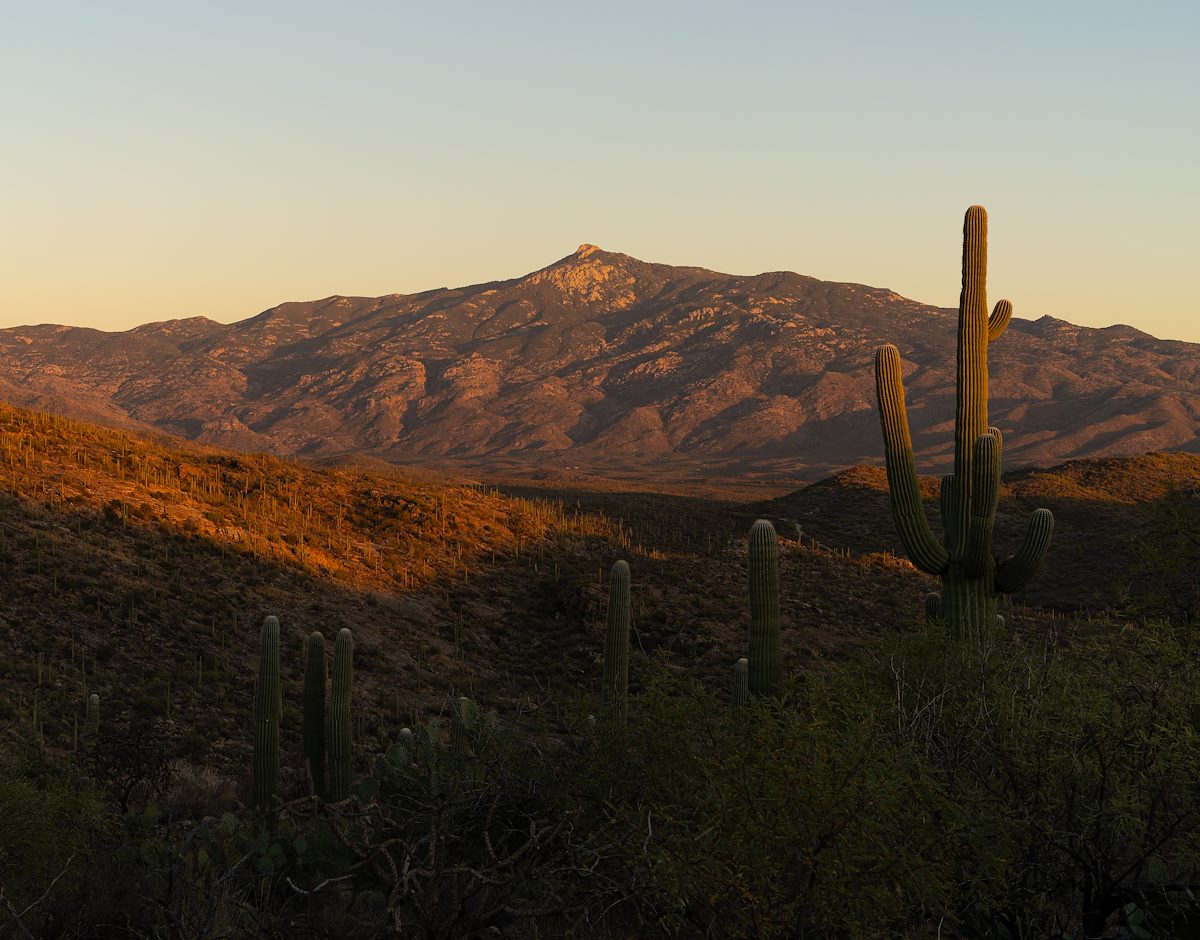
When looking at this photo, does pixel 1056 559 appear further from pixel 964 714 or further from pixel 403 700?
pixel 964 714

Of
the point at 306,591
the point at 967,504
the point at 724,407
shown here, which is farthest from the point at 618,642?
the point at 724,407

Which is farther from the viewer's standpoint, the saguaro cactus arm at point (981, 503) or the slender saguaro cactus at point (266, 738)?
the saguaro cactus arm at point (981, 503)

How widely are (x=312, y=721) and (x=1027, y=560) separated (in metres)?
8.84

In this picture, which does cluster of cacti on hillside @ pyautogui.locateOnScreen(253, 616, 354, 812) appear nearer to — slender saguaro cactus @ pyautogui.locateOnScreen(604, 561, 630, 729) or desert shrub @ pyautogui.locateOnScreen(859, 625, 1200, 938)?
slender saguaro cactus @ pyautogui.locateOnScreen(604, 561, 630, 729)

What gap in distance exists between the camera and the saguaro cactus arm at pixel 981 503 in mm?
13469

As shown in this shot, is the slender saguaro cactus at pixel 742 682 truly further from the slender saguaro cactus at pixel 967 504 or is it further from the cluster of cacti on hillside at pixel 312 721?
the cluster of cacti on hillside at pixel 312 721

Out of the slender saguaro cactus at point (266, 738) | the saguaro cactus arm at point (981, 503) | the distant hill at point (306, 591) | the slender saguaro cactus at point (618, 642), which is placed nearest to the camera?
the slender saguaro cactus at point (266, 738)

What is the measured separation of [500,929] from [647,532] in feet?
106

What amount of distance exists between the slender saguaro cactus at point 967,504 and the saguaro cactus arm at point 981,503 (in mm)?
12

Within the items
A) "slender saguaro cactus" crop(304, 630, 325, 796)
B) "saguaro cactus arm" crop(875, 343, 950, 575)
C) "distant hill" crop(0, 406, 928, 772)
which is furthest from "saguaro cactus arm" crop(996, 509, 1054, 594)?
"slender saguaro cactus" crop(304, 630, 325, 796)

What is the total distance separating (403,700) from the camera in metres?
19.3

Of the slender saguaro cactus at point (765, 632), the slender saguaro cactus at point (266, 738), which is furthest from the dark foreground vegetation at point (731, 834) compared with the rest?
the slender saguaro cactus at point (765, 632)

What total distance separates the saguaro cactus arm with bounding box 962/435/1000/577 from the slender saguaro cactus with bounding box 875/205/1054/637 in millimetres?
12

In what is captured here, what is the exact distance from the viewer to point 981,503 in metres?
13.7
